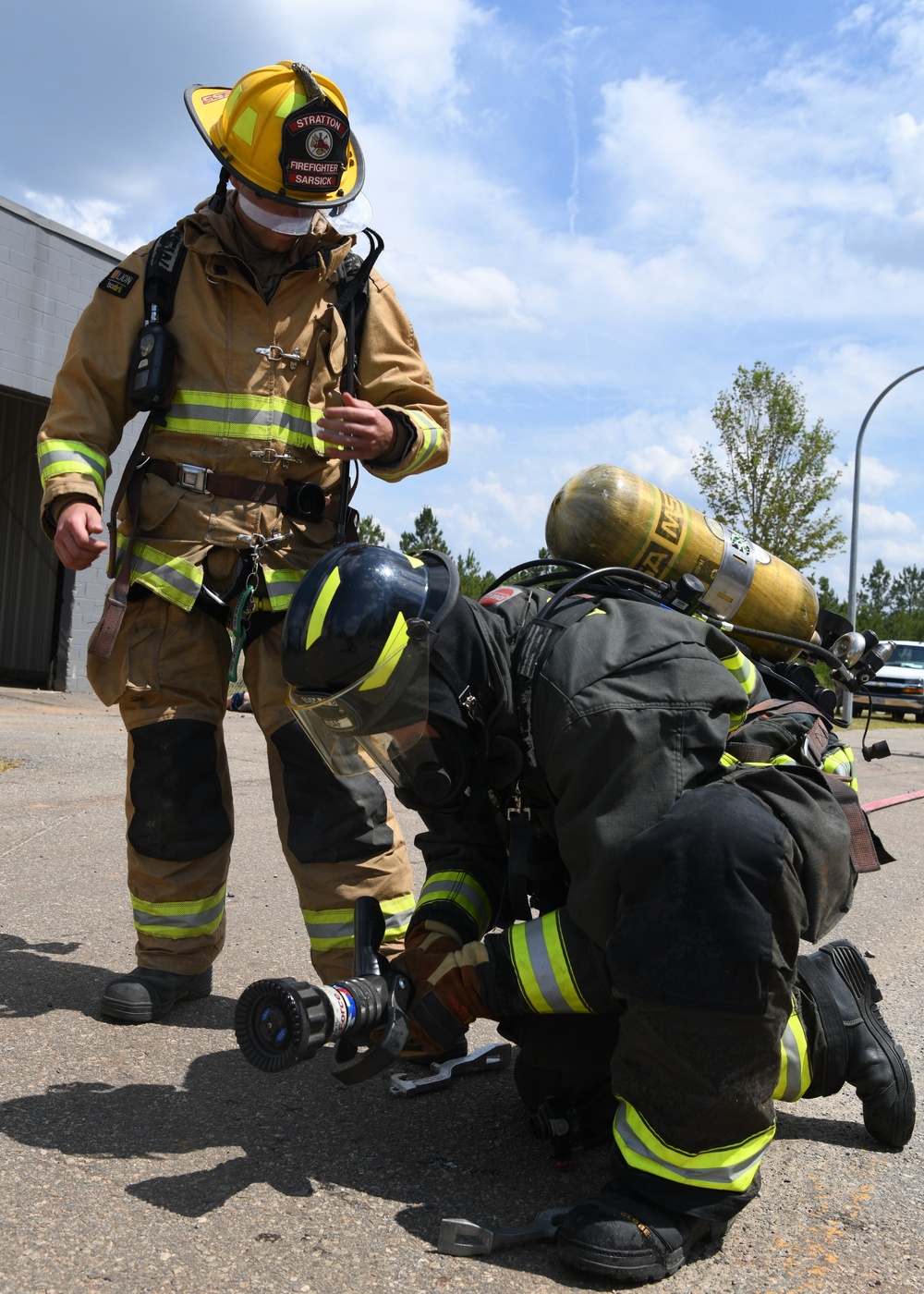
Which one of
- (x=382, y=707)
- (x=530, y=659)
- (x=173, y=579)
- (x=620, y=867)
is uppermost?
(x=173, y=579)

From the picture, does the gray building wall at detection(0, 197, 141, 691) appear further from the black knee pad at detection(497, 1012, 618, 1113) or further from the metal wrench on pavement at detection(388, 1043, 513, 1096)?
the black knee pad at detection(497, 1012, 618, 1113)

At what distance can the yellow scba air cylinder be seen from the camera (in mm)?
3070

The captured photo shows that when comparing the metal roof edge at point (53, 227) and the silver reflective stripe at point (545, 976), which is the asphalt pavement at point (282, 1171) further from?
the metal roof edge at point (53, 227)

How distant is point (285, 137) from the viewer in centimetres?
276

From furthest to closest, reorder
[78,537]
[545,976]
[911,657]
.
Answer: [911,657] → [78,537] → [545,976]

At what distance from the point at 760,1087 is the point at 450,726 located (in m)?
0.83

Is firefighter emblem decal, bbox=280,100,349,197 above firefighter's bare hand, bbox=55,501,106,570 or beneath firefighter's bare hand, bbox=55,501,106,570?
above

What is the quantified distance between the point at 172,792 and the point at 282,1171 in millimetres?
1065

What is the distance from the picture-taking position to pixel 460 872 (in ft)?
8.28

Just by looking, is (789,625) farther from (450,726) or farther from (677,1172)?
(677,1172)

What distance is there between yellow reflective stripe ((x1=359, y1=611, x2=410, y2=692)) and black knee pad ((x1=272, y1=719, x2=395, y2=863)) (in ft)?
2.40

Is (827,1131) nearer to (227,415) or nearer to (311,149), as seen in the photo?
(227,415)

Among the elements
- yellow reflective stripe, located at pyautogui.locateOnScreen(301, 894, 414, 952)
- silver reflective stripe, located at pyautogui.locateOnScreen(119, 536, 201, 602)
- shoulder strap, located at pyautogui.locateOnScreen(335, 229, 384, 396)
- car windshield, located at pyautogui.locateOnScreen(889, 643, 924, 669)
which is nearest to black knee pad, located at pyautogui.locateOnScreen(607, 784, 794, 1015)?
yellow reflective stripe, located at pyautogui.locateOnScreen(301, 894, 414, 952)

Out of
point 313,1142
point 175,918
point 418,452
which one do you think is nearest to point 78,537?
point 418,452
